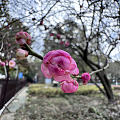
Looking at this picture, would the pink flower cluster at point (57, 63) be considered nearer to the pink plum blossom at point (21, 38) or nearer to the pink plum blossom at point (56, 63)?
the pink plum blossom at point (56, 63)

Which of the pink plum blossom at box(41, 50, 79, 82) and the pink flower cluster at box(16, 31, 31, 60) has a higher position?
the pink flower cluster at box(16, 31, 31, 60)

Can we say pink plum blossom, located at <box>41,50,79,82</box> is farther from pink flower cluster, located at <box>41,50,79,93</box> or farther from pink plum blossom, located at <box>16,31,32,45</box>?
pink plum blossom, located at <box>16,31,32,45</box>

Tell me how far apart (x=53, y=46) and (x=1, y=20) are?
146 inches

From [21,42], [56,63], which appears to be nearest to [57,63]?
[56,63]

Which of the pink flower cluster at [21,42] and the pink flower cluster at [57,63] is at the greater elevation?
the pink flower cluster at [21,42]

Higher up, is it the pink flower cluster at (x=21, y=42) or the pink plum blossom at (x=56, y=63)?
the pink flower cluster at (x=21, y=42)

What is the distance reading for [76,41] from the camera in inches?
205

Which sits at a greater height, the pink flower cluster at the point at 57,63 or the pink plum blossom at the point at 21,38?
the pink plum blossom at the point at 21,38

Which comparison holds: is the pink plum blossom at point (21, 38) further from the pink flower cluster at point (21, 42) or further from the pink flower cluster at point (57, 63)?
the pink flower cluster at point (57, 63)

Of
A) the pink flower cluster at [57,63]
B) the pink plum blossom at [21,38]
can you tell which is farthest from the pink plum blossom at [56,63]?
the pink plum blossom at [21,38]

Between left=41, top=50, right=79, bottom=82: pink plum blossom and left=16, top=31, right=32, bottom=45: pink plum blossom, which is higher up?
left=16, top=31, right=32, bottom=45: pink plum blossom

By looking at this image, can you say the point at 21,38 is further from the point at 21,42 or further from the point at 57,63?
the point at 57,63

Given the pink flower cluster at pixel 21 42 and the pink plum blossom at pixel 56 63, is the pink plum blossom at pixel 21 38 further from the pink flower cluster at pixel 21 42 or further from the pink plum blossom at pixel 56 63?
the pink plum blossom at pixel 56 63

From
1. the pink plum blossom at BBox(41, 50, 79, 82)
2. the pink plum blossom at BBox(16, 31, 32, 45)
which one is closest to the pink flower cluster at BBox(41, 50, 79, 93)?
the pink plum blossom at BBox(41, 50, 79, 82)
